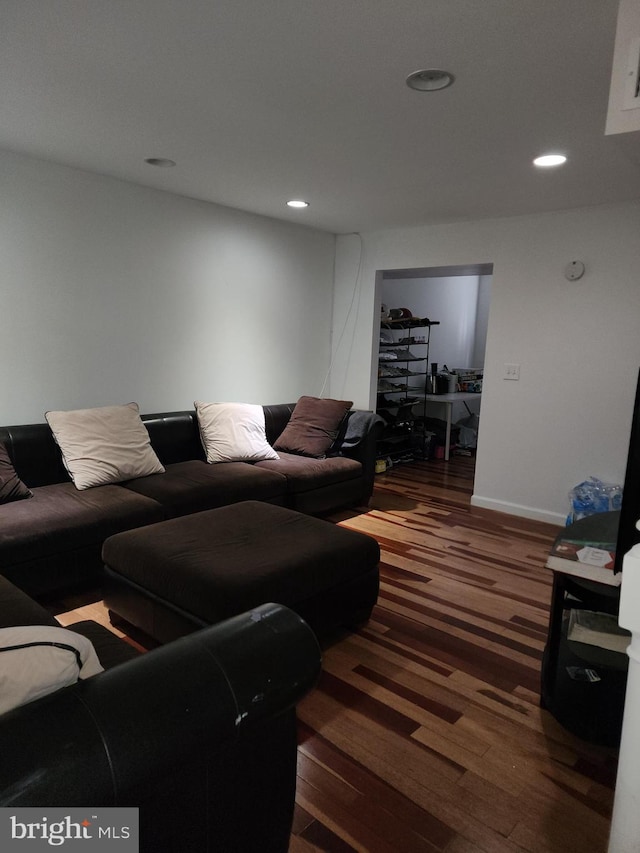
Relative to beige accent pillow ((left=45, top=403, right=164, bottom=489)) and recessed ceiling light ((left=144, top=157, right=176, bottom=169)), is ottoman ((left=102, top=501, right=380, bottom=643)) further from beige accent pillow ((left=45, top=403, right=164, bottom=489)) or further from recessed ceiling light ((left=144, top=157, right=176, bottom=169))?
recessed ceiling light ((left=144, top=157, right=176, bottom=169))

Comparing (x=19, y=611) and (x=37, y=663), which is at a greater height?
(x=37, y=663)

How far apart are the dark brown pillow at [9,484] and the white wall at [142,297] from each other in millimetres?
456

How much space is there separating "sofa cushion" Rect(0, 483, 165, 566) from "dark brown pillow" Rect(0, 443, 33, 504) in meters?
0.05

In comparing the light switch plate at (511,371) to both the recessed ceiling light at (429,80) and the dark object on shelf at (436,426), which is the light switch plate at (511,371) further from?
the recessed ceiling light at (429,80)

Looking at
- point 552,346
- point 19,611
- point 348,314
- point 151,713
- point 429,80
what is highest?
point 429,80

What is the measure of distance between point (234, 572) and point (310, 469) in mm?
1848

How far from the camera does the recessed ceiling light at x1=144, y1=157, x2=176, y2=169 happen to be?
3.09 meters

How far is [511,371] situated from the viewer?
13.9 ft

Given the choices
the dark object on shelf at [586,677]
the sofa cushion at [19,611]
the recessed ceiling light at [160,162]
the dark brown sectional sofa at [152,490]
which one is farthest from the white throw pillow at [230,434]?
the dark object on shelf at [586,677]

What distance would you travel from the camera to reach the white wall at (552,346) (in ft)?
12.2

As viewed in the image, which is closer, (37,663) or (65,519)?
(37,663)

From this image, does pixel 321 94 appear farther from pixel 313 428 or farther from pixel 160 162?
pixel 313 428

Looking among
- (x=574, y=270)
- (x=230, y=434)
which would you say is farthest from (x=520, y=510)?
(x=230, y=434)

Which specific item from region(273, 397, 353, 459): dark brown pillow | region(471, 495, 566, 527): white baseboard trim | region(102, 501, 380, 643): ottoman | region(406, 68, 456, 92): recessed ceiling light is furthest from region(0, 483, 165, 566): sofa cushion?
region(471, 495, 566, 527): white baseboard trim
